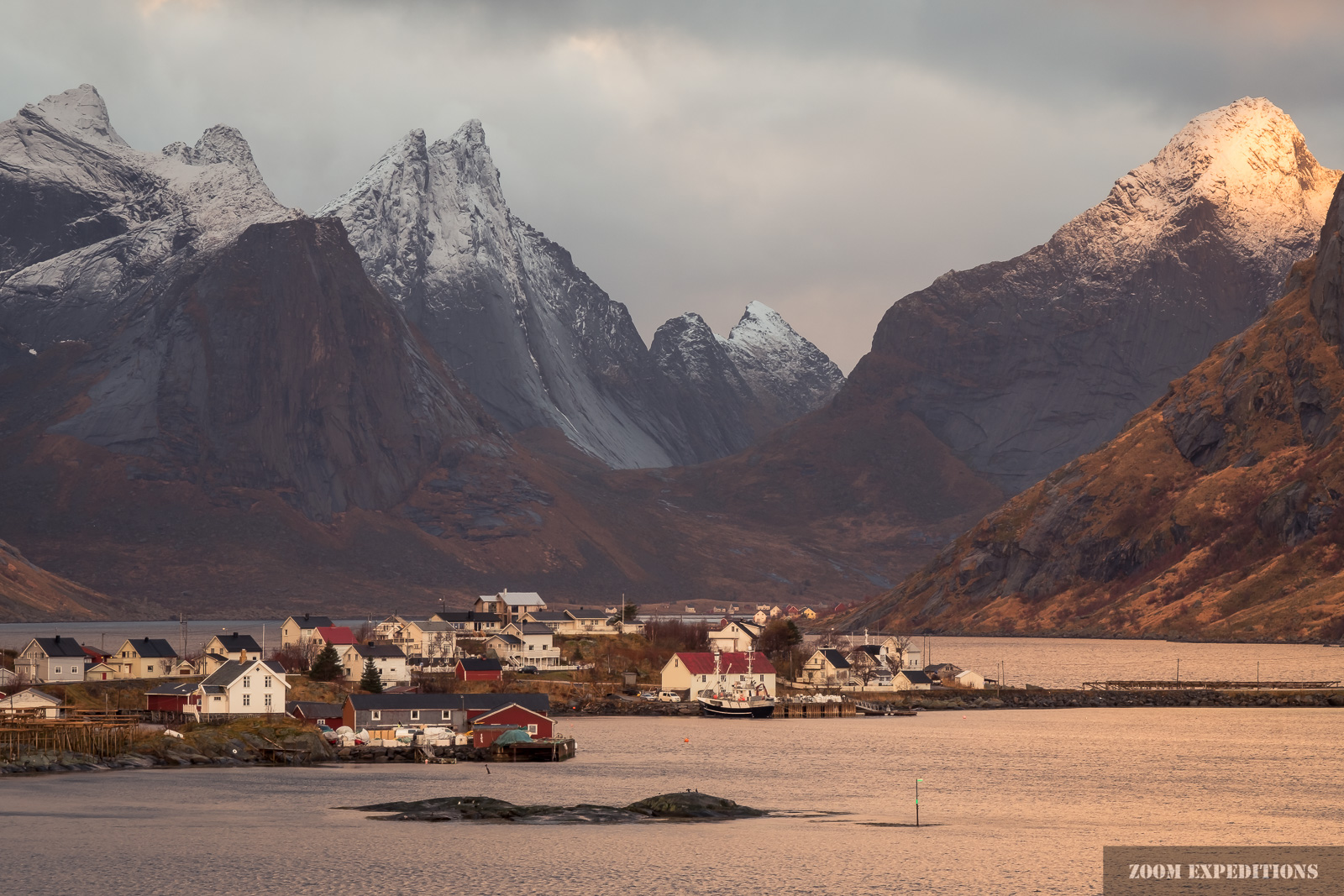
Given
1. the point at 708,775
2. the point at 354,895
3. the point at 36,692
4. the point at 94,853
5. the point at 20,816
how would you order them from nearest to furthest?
the point at 354,895 < the point at 94,853 < the point at 20,816 < the point at 708,775 < the point at 36,692

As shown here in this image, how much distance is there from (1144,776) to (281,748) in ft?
198

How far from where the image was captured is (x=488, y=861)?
8069 centimetres

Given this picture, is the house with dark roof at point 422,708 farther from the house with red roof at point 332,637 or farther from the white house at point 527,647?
the white house at point 527,647

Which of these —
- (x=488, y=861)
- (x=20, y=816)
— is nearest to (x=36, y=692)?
(x=20, y=816)

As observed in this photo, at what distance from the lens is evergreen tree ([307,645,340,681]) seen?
157625 mm

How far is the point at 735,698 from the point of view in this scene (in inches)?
6762

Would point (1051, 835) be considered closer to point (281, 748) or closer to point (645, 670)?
point (281, 748)

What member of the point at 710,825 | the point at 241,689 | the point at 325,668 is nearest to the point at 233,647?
the point at 325,668

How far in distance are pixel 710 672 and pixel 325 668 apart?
4167cm

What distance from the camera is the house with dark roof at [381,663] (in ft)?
557

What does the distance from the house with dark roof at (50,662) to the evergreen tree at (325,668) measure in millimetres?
21261

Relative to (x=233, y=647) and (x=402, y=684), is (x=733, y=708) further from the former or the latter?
(x=233, y=647)

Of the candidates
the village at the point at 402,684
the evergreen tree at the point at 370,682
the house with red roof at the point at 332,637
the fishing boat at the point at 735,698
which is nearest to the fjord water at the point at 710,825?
the village at the point at 402,684

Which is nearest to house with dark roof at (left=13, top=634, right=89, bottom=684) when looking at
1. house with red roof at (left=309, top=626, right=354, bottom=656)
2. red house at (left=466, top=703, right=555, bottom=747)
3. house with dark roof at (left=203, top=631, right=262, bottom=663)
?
house with dark roof at (left=203, top=631, right=262, bottom=663)
